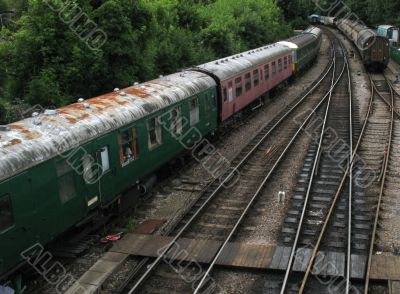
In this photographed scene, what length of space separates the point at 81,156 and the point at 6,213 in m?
2.36

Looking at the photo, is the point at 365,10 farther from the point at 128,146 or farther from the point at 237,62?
the point at 128,146

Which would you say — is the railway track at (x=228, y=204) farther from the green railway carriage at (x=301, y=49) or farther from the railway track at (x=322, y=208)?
the green railway carriage at (x=301, y=49)

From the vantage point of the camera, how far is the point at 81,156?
10.3 m

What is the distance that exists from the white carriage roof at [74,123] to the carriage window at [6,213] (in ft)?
1.26

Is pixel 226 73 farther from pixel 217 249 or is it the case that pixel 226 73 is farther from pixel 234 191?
pixel 217 249

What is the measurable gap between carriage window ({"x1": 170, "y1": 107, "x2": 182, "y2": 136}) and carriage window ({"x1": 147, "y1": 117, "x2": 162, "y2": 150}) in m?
0.81

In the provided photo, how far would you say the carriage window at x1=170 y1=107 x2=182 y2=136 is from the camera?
1444 cm

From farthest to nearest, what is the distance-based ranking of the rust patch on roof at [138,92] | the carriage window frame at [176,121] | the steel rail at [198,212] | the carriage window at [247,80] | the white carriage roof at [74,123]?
the carriage window at [247,80] → the carriage window frame at [176,121] → the rust patch on roof at [138,92] → the steel rail at [198,212] → the white carriage roof at [74,123]

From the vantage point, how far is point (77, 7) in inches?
720

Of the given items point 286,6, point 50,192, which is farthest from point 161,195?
point 286,6


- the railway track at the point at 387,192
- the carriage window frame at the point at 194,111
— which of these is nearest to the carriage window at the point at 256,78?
the railway track at the point at 387,192

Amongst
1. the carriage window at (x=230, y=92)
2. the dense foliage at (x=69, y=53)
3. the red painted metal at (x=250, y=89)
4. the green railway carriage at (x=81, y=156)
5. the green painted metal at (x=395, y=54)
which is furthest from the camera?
the green painted metal at (x=395, y=54)

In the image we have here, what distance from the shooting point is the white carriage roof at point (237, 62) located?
765 inches

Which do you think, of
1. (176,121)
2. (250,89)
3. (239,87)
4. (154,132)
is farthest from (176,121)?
(250,89)
